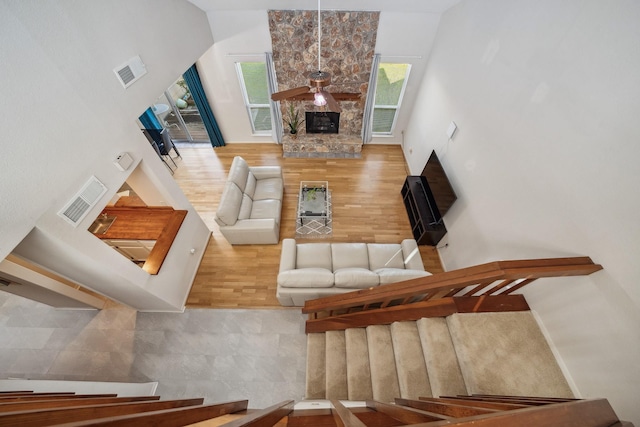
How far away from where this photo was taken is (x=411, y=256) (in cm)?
344

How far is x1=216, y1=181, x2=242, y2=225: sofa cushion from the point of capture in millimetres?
3588

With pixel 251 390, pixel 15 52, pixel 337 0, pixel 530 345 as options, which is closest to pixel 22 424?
pixel 15 52

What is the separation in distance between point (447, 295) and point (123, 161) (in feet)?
10.9

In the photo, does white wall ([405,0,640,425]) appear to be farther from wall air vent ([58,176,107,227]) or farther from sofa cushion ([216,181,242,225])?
wall air vent ([58,176,107,227])

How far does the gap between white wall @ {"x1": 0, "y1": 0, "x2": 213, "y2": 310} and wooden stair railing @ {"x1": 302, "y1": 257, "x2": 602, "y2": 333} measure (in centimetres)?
220

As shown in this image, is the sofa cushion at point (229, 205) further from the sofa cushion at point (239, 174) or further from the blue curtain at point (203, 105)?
the blue curtain at point (203, 105)

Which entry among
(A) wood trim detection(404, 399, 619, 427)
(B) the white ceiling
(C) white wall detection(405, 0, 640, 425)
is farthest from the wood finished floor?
(A) wood trim detection(404, 399, 619, 427)

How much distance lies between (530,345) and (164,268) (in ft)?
12.5

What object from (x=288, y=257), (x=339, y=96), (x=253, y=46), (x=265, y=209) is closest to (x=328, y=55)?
(x=253, y=46)

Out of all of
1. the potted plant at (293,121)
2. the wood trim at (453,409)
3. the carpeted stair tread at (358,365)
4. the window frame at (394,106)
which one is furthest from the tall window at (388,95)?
the wood trim at (453,409)

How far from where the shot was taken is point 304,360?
115 inches

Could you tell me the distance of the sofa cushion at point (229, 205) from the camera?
359cm

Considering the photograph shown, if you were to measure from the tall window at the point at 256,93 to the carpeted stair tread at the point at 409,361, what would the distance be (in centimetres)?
508

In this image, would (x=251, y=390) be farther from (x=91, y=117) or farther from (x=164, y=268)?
(x=91, y=117)
